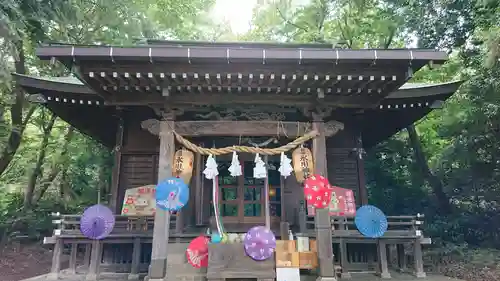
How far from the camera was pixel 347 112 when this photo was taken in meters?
7.45

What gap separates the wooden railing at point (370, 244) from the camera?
6.99 metres

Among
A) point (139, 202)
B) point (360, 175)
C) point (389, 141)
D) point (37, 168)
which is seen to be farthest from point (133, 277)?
point (389, 141)

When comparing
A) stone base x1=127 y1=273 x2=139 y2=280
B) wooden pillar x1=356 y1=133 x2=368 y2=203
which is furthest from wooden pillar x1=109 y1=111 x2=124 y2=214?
wooden pillar x1=356 y1=133 x2=368 y2=203

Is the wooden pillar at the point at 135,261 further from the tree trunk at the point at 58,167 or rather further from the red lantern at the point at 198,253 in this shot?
the tree trunk at the point at 58,167

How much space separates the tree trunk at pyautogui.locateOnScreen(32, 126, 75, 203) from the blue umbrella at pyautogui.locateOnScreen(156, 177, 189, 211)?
7390mm

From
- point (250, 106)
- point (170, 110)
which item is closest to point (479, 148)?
point (250, 106)

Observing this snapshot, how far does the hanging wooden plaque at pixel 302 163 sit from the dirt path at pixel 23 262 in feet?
26.5

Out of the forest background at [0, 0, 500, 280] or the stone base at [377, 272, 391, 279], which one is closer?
the stone base at [377, 272, 391, 279]

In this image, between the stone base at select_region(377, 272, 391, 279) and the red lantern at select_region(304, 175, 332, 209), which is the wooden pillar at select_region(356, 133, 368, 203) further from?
the red lantern at select_region(304, 175, 332, 209)

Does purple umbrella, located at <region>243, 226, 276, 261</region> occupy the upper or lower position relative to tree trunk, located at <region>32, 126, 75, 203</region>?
lower

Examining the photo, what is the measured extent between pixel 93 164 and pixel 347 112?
9.68m

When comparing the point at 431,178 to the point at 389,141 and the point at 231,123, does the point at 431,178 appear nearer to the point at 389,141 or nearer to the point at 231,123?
the point at 389,141

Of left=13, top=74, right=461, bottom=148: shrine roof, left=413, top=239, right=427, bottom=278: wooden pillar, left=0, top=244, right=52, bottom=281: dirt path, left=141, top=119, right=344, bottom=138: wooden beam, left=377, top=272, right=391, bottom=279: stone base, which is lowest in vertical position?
left=0, top=244, right=52, bottom=281: dirt path

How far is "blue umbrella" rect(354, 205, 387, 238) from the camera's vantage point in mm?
6445
